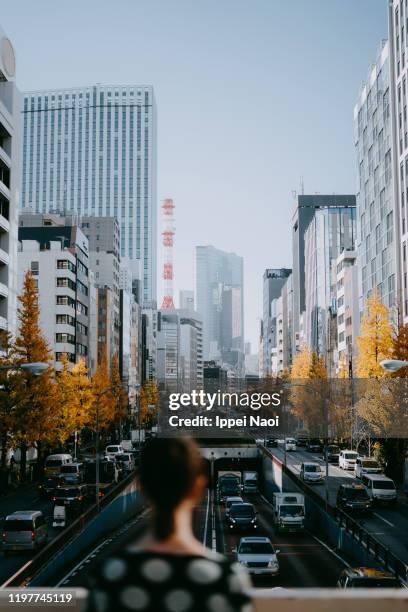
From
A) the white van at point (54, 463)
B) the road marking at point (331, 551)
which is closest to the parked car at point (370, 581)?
the road marking at point (331, 551)

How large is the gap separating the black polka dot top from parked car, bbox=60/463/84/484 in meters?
49.4

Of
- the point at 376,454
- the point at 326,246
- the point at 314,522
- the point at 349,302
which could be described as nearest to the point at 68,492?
the point at 314,522

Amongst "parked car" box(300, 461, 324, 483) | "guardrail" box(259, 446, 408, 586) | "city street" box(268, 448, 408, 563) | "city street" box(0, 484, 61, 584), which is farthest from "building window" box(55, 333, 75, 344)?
"guardrail" box(259, 446, 408, 586)

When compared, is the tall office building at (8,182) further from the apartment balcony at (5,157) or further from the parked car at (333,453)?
the parked car at (333,453)

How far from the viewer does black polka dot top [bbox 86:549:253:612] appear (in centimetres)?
289

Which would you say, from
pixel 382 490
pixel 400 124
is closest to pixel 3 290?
pixel 382 490

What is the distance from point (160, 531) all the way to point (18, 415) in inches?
1908

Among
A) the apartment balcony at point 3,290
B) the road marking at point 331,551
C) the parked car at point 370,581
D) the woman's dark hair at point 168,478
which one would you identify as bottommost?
the road marking at point 331,551

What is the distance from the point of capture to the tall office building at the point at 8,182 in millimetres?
55594

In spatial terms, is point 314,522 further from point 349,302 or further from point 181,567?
point 349,302

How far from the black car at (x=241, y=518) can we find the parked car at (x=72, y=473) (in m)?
12.2

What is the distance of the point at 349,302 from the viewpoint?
100438 mm

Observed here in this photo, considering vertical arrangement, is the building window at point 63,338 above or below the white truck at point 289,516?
above

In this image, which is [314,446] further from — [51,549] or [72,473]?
[51,549]
